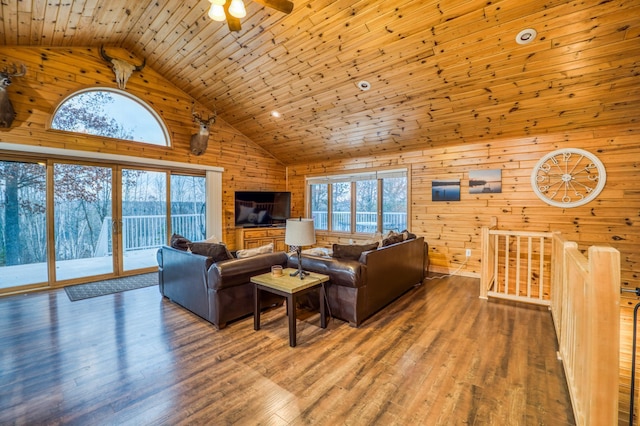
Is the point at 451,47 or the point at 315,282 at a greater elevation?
the point at 451,47

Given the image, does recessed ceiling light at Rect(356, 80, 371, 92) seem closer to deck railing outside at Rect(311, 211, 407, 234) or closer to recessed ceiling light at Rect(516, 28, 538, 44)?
recessed ceiling light at Rect(516, 28, 538, 44)

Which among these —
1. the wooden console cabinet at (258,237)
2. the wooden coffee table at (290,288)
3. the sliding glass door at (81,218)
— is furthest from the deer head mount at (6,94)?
the wooden coffee table at (290,288)

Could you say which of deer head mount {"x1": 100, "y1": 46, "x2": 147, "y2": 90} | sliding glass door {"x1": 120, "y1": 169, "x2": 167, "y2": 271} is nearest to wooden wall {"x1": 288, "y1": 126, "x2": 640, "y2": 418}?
sliding glass door {"x1": 120, "y1": 169, "x2": 167, "y2": 271}

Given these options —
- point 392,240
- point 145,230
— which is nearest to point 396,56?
point 392,240

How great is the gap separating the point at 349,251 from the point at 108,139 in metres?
4.67

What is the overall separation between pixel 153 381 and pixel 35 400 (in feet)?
2.36

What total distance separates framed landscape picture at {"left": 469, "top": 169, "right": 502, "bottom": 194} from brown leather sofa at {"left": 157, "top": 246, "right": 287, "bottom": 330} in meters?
3.69

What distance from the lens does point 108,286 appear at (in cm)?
448

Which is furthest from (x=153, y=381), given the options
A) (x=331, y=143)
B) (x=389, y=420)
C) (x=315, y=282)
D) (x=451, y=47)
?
(x=331, y=143)

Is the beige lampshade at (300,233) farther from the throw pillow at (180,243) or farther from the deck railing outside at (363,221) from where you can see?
the deck railing outside at (363,221)

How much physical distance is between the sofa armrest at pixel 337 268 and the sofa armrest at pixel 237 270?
46cm

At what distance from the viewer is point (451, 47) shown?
329cm

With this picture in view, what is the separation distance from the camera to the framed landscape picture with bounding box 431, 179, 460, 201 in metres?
5.15

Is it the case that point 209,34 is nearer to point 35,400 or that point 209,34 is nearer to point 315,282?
point 315,282
